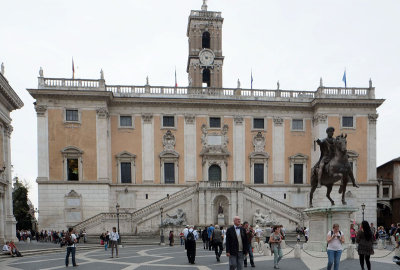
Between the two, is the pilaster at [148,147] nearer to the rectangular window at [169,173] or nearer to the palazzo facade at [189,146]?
the palazzo facade at [189,146]

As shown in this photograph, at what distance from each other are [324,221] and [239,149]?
27.9 meters

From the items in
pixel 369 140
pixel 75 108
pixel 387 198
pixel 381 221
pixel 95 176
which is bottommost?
pixel 381 221

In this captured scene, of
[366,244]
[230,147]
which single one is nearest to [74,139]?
[230,147]

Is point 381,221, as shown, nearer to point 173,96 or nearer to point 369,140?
point 369,140

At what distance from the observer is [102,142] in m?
41.2

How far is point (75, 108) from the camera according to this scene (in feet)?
136

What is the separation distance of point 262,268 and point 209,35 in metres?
41.5

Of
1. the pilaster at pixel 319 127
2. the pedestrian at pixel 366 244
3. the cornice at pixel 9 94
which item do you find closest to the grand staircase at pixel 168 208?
the pilaster at pixel 319 127

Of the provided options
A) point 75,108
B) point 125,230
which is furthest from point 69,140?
point 125,230

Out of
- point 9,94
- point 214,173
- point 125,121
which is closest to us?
point 9,94

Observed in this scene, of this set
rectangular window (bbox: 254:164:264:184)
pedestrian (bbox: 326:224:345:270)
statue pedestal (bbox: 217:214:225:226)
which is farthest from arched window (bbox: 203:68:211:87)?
pedestrian (bbox: 326:224:345:270)

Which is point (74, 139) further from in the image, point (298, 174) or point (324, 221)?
point (324, 221)

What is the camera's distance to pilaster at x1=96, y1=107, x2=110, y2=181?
→ 40.9 m

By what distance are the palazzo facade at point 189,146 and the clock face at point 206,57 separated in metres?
7.65
